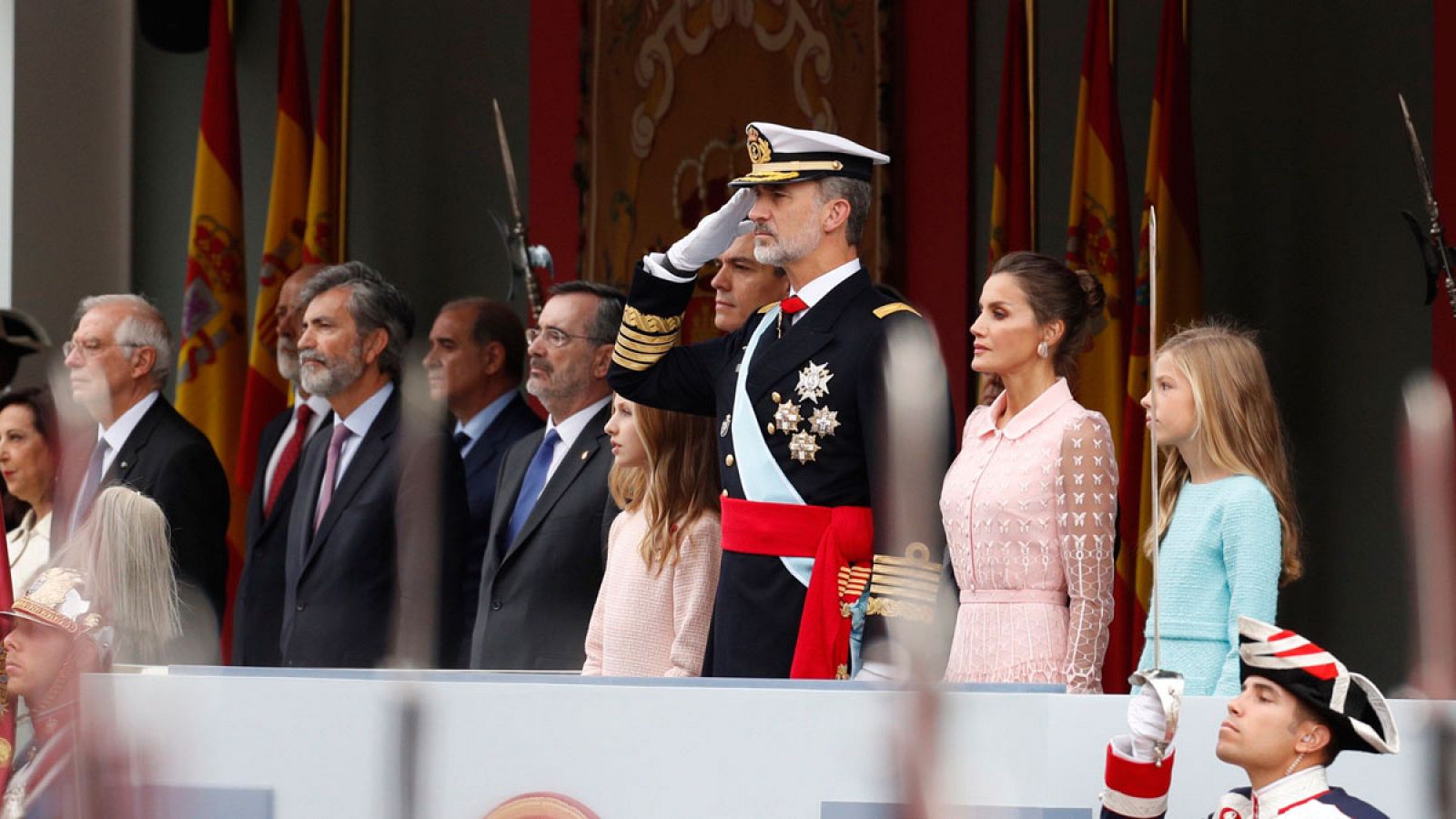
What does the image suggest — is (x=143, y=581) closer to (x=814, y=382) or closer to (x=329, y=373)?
(x=814, y=382)

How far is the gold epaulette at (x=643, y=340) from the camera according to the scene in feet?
10.4

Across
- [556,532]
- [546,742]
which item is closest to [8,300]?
[556,532]

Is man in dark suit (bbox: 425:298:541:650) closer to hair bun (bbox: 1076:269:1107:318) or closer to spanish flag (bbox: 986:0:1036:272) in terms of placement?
spanish flag (bbox: 986:0:1036:272)

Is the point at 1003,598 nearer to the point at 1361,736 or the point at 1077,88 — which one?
the point at 1361,736

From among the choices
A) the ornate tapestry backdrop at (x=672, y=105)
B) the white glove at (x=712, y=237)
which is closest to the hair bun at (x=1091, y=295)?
the white glove at (x=712, y=237)

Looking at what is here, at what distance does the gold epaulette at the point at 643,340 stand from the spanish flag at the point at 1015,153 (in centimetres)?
255

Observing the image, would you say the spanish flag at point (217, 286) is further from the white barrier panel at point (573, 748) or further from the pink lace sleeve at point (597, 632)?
the white barrier panel at point (573, 748)

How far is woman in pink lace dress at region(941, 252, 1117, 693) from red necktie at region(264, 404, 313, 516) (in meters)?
1.91

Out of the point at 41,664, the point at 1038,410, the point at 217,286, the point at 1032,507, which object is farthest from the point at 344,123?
the point at 41,664

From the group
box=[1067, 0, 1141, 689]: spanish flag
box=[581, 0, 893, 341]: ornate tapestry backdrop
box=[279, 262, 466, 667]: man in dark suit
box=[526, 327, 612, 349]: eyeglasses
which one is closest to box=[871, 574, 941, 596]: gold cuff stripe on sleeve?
box=[279, 262, 466, 667]: man in dark suit

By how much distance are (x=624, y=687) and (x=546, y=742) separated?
0.28 ft

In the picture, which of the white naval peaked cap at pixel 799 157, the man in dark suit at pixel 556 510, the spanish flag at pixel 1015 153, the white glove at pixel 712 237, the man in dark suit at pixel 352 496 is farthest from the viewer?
the spanish flag at pixel 1015 153

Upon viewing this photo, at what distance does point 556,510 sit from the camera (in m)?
3.76

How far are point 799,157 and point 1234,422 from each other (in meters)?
0.79
